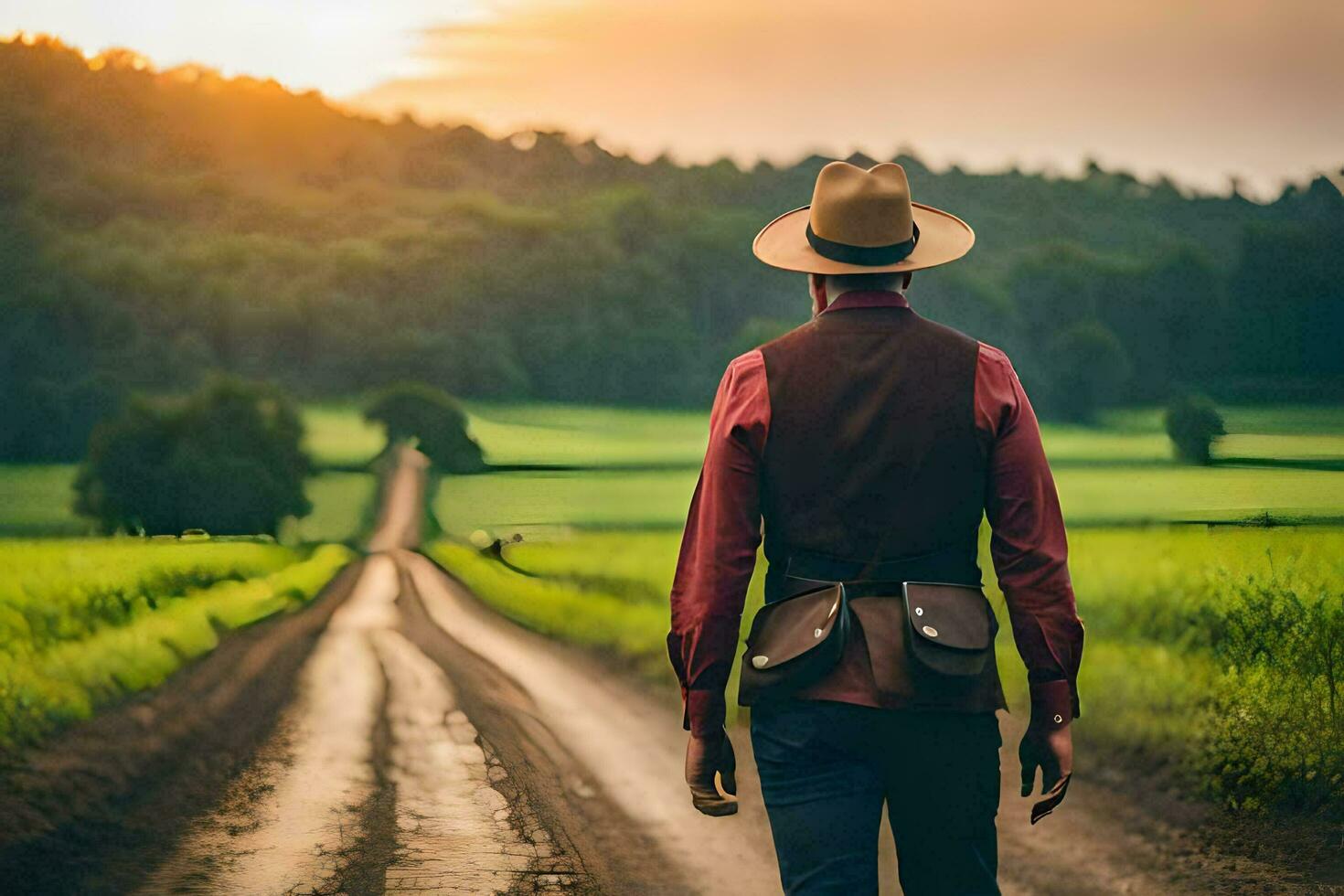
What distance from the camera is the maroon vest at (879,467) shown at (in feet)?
7.64

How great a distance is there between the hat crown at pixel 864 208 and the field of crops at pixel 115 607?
17.7ft

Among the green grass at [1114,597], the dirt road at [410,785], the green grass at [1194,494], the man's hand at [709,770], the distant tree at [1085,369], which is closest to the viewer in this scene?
the man's hand at [709,770]

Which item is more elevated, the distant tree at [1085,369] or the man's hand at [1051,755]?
the distant tree at [1085,369]

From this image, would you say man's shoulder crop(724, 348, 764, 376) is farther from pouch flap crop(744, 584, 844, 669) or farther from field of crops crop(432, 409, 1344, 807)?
field of crops crop(432, 409, 1344, 807)

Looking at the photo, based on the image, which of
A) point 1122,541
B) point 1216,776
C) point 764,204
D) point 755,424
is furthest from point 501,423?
point 755,424

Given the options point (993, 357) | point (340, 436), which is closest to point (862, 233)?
point (993, 357)

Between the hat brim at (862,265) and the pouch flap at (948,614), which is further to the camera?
the hat brim at (862,265)

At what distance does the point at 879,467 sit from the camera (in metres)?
2.32

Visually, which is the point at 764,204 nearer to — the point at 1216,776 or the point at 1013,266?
the point at 1013,266

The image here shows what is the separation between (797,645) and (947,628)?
26cm

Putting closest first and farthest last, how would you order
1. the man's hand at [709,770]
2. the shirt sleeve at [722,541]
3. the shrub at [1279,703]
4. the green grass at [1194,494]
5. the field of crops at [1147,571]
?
the shirt sleeve at [722,541]
the man's hand at [709,770]
the shrub at [1279,703]
the field of crops at [1147,571]
the green grass at [1194,494]

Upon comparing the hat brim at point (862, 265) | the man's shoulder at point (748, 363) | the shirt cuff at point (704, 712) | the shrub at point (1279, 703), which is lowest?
the shrub at point (1279, 703)

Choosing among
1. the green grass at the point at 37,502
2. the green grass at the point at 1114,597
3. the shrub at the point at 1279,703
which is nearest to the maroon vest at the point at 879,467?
the shrub at the point at 1279,703

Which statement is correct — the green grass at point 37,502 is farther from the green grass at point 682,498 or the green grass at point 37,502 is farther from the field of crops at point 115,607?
the green grass at point 682,498
